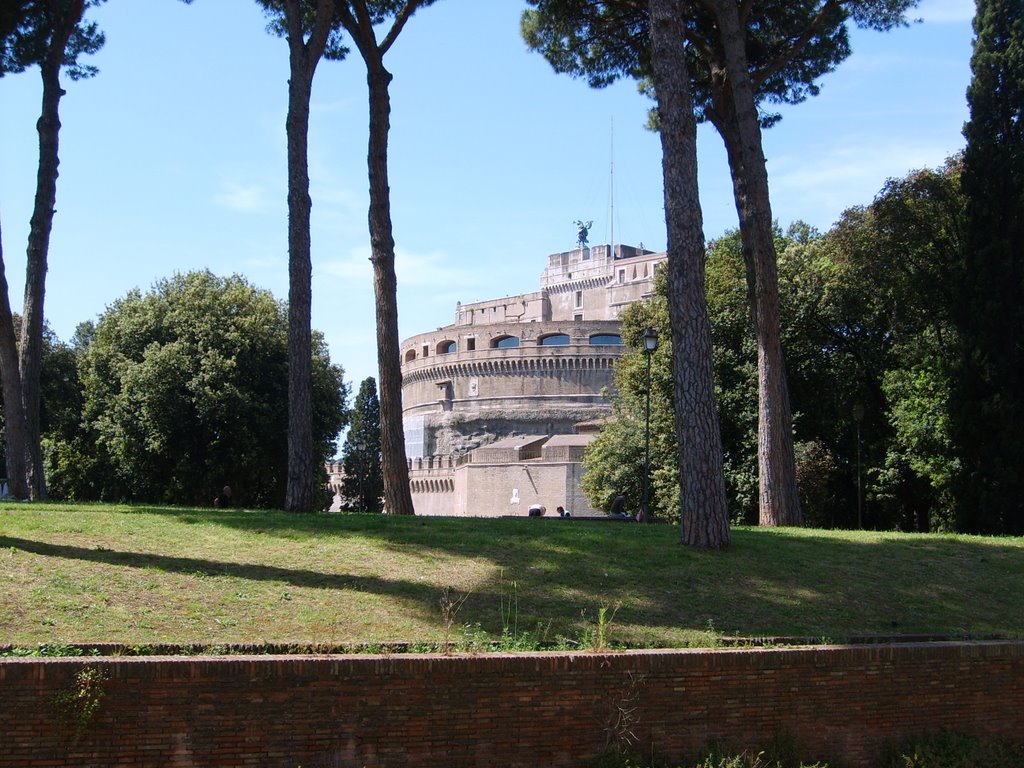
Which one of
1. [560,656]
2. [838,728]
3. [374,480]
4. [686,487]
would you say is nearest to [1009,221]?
[686,487]

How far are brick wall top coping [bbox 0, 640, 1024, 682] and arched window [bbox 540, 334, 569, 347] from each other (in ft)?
187

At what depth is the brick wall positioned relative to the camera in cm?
600

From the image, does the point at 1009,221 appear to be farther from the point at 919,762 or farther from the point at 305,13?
the point at 919,762

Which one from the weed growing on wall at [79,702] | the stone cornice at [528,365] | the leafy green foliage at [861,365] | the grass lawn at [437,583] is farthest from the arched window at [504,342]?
the weed growing on wall at [79,702]

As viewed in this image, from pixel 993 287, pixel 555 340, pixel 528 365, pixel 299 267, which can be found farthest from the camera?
pixel 555 340

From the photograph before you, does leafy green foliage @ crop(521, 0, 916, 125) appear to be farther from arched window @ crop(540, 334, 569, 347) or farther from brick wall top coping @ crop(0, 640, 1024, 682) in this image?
arched window @ crop(540, 334, 569, 347)

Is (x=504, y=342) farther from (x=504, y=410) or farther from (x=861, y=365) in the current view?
(x=861, y=365)

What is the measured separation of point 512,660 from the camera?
6723mm

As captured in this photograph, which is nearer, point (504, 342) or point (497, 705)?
point (497, 705)

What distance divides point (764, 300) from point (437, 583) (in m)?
A: 8.56

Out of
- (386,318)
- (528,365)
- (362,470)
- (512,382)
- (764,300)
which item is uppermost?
→ (528,365)

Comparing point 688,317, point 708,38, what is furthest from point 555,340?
point 688,317

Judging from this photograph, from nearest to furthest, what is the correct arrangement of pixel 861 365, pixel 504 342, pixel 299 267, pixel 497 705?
1. pixel 497 705
2. pixel 299 267
3. pixel 861 365
4. pixel 504 342

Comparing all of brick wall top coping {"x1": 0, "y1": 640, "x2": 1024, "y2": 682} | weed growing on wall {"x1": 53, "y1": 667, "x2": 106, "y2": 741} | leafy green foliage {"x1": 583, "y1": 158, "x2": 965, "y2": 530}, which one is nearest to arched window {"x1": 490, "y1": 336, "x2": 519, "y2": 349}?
leafy green foliage {"x1": 583, "y1": 158, "x2": 965, "y2": 530}
